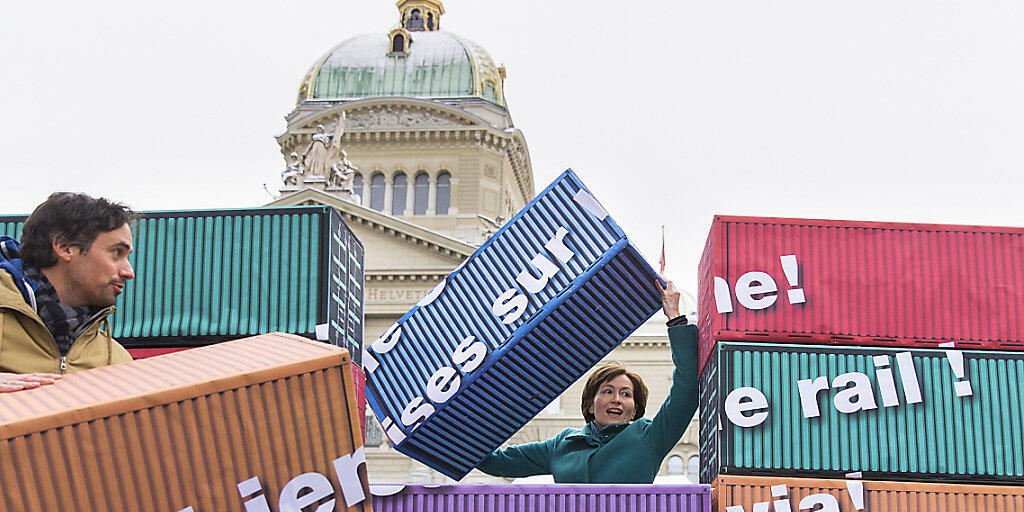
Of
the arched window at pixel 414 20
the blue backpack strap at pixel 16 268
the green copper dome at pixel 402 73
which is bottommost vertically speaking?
the blue backpack strap at pixel 16 268

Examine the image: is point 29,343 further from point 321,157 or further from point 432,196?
point 432,196

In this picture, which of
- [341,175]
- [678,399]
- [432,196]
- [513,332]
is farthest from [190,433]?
[432,196]

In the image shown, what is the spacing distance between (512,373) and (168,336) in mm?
4107

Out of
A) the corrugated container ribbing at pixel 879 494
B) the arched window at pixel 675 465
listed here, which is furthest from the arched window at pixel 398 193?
the corrugated container ribbing at pixel 879 494

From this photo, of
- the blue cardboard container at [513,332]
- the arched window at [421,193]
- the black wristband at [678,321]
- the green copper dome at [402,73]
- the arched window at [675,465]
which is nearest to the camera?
the black wristband at [678,321]

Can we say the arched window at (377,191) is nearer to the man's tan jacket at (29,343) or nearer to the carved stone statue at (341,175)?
the carved stone statue at (341,175)

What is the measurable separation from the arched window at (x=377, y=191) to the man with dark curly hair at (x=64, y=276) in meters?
68.7

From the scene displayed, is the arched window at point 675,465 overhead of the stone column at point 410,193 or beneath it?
beneath

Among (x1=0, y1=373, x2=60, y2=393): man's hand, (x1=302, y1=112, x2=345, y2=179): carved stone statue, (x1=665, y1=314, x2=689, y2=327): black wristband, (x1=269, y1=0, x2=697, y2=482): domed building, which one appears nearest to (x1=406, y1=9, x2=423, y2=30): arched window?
(x1=269, y1=0, x2=697, y2=482): domed building

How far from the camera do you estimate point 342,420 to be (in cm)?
561

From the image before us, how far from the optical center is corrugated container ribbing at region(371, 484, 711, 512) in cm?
882

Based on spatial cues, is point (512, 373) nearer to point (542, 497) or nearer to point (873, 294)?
point (542, 497)

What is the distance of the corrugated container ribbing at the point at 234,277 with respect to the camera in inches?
488

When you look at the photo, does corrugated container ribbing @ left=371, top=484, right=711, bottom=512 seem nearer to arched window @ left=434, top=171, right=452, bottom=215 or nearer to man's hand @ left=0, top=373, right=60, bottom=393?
man's hand @ left=0, top=373, right=60, bottom=393
